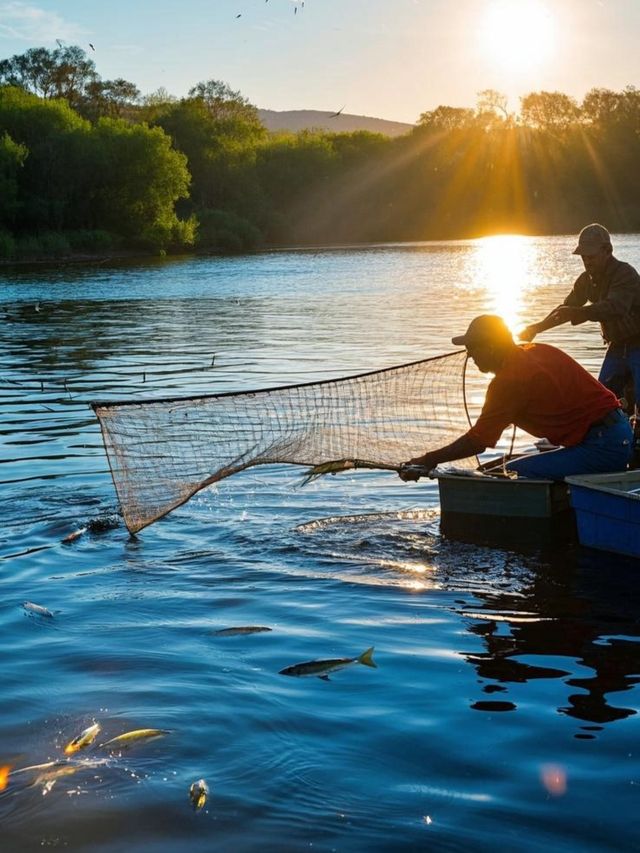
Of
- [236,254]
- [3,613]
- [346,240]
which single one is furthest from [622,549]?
[346,240]

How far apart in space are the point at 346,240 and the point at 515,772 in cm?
10417

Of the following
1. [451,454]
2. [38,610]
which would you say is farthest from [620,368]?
[38,610]

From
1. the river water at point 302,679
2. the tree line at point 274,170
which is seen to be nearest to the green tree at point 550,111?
the tree line at point 274,170

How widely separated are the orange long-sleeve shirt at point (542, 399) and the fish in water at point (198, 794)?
443 centimetres

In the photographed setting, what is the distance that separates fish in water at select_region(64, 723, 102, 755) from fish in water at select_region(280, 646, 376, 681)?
1240 millimetres

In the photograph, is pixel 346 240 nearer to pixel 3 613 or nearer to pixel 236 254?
pixel 236 254

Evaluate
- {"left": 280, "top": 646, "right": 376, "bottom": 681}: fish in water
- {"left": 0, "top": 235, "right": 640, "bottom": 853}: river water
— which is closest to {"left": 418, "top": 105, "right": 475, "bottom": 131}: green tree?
{"left": 0, "top": 235, "right": 640, "bottom": 853}: river water

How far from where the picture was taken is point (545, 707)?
6.28 metres

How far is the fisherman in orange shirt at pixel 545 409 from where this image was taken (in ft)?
29.5

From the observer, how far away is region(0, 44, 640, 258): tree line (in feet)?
282

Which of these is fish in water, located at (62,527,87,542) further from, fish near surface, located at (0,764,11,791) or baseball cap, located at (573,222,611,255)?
baseball cap, located at (573,222,611,255)

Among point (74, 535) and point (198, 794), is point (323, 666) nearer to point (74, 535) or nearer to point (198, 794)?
point (198, 794)

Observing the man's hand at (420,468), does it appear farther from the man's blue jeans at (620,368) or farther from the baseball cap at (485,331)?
the man's blue jeans at (620,368)

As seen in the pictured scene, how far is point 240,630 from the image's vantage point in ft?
25.1
